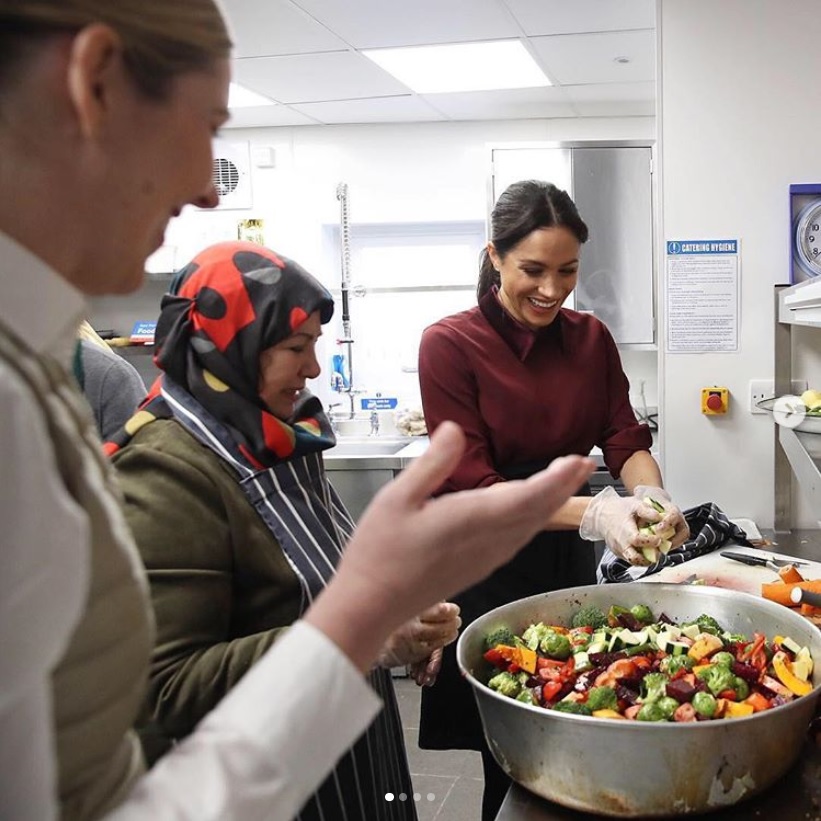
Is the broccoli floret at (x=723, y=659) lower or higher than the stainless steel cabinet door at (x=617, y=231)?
lower

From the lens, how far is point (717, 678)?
112cm

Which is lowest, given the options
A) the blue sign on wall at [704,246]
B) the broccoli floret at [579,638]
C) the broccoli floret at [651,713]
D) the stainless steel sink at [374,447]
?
the stainless steel sink at [374,447]

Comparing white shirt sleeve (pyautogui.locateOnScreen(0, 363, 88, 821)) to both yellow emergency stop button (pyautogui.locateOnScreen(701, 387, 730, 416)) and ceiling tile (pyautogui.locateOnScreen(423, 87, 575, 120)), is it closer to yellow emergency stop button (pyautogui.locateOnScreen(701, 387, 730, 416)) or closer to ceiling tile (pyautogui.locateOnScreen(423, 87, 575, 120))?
yellow emergency stop button (pyautogui.locateOnScreen(701, 387, 730, 416))

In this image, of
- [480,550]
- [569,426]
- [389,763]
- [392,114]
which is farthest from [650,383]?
[480,550]

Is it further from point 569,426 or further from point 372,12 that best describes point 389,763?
point 372,12

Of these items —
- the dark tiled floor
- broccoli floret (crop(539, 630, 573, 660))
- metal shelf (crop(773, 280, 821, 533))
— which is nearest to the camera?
broccoli floret (crop(539, 630, 573, 660))

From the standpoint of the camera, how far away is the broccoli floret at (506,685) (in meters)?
1.15

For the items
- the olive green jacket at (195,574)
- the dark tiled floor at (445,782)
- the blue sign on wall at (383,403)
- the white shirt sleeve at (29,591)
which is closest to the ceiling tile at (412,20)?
the blue sign on wall at (383,403)

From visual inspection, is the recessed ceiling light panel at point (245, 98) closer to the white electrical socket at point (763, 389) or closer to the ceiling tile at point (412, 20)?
the ceiling tile at point (412, 20)

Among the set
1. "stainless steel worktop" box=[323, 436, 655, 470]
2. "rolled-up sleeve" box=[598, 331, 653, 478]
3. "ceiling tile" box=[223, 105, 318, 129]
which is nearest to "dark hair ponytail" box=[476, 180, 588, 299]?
"rolled-up sleeve" box=[598, 331, 653, 478]

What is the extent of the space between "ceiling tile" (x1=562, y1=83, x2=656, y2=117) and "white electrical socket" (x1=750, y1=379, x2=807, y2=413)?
76.8 inches

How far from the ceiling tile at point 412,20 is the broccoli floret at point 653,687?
260 centimetres

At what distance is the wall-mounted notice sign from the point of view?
2.72 meters

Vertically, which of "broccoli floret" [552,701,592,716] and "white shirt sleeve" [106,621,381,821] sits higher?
"white shirt sleeve" [106,621,381,821]
